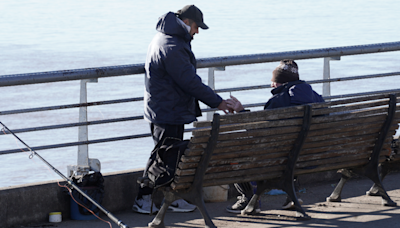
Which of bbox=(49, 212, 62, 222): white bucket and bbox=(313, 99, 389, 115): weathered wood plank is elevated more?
bbox=(313, 99, 389, 115): weathered wood plank

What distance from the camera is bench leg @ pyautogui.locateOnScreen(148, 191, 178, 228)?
186 inches

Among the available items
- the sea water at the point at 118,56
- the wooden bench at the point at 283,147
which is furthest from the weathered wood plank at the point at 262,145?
the sea water at the point at 118,56

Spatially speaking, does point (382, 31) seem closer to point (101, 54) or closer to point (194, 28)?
point (101, 54)

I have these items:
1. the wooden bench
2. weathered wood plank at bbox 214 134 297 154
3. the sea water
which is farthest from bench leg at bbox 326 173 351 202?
the sea water

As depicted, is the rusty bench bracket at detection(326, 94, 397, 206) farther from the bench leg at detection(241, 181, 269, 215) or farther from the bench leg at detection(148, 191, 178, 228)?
the bench leg at detection(148, 191, 178, 228)

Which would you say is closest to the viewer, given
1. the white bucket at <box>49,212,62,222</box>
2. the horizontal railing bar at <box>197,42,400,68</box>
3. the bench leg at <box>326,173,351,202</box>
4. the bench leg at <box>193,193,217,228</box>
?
the bench leg at <box>193,193,217,228</box>

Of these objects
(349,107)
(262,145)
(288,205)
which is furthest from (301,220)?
(349,107)

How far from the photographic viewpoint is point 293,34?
31.2 metres

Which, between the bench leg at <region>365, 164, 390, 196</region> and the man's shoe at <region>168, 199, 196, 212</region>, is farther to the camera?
the bench leg at <region>365, 164, 390, 196</region>

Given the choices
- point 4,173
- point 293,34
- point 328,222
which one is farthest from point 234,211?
point 293,34

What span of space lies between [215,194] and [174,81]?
1351 millimetres

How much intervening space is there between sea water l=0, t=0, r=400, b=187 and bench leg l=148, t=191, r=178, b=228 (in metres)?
3.36

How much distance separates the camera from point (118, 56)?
879 inches

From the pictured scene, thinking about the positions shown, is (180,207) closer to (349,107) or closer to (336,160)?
(336,160)
